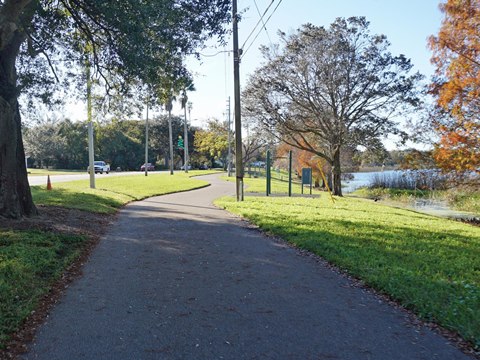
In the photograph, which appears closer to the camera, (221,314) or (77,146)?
(221,314)

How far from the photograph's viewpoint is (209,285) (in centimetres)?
605

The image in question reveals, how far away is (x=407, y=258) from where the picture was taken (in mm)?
7812

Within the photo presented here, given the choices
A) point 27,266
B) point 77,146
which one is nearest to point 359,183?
point 77,146

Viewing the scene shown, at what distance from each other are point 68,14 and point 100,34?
3.54 ft

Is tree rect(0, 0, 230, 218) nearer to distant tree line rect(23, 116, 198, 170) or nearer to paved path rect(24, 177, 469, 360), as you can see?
paved path rect(24, 177, 469, 360)

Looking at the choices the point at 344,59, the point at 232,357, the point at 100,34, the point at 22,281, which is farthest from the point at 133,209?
the point at 344,59

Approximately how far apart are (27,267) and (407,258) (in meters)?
6.33

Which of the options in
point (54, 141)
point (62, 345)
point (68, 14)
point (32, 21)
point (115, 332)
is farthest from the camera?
point (54, 141)

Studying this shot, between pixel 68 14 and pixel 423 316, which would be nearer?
pixel 423 316

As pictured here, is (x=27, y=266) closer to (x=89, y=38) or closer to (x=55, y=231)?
(x=55, y=231)

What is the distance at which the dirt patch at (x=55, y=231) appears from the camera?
167 inches

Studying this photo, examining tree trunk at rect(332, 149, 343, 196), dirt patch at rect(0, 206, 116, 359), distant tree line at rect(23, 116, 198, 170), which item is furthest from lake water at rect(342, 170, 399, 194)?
distant tree line at rect(23, 116, 198, 170)

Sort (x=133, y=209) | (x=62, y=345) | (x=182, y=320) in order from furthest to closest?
(x=133, y=209) < (x=182, y=320) < (x=62, y=345)

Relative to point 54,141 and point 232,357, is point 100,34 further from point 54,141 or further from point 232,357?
point 54,141
